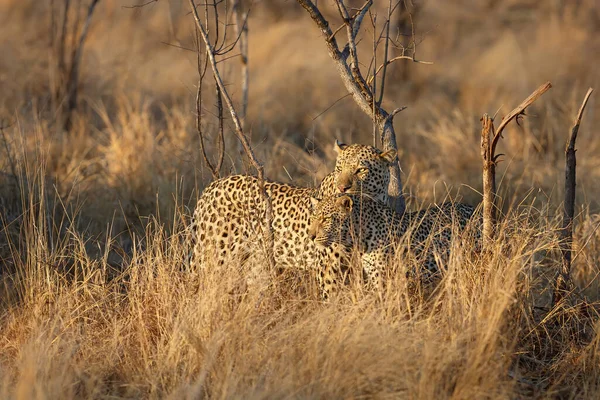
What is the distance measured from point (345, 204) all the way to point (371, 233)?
0.25 meters

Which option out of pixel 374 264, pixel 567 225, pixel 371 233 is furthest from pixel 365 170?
pixel 567 225

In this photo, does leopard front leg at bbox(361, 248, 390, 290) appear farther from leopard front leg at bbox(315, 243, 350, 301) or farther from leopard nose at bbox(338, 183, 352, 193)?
leopard nose at bbox(338, 183, 352, 193)

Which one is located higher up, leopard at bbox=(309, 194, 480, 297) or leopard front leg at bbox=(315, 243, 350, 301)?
leopard at bbox=(309, 194, 480, 297)

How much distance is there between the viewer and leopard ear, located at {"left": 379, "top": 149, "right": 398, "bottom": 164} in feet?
18.8

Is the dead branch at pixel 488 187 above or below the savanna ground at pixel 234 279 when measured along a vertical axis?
above

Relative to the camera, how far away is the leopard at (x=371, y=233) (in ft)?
17.0

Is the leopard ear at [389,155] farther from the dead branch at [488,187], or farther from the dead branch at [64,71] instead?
the dead branch at [64,71]

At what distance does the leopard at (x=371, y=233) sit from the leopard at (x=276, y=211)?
0.17 m

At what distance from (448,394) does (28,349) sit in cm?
185

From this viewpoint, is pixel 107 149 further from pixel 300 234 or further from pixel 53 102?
pixel 300 234

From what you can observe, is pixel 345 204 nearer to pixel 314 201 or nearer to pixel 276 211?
pixel 314 201

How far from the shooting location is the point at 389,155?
573cm

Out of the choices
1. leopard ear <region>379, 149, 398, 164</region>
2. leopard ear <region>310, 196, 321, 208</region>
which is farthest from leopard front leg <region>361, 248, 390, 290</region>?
leopard ear <region>379, 149, 398, 164</region>

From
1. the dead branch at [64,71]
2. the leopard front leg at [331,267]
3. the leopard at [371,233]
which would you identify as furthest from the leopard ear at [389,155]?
the dead branch at [64,71]
